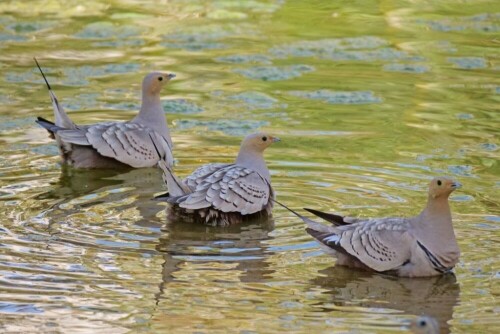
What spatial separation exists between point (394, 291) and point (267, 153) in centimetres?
359

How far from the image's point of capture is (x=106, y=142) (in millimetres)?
10898

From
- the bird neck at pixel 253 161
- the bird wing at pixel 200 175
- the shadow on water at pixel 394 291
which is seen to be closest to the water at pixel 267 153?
the shadow on water at pixel 394 291

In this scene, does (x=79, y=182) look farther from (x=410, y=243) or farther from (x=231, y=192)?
(x=410, y=243)

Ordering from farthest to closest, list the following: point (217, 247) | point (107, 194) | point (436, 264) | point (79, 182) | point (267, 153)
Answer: point (267, 153) < point (79, 182) < point (107, 194) < point (217, 247) < point (436, 264)

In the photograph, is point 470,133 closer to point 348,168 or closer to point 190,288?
point 348,168

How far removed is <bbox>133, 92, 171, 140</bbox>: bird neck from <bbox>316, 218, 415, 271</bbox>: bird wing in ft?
11.0

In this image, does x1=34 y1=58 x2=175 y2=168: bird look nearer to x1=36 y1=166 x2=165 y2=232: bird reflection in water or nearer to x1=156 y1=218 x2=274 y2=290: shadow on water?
x1=36 y1=166 x2=165 y2=232: bird reflection in water

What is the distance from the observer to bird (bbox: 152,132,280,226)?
9.11m

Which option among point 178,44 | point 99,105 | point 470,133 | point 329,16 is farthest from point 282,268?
point 329,16

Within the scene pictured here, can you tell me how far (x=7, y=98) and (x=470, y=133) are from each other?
4.70 meters

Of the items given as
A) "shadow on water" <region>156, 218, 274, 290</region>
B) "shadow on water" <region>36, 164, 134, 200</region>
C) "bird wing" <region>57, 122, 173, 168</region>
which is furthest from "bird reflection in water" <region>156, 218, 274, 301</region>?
"bird wing" <region>57, 122, 173, 168</region>

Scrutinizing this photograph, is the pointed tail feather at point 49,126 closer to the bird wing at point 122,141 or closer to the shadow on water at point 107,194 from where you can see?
the bird wing at point 122,141

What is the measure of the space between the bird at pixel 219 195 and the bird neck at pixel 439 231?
1571mm

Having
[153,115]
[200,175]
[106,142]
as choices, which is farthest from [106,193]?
[153,115]
